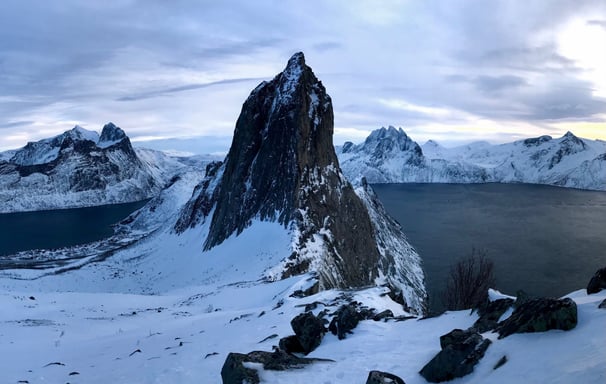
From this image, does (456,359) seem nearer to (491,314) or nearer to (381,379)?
(381,379)

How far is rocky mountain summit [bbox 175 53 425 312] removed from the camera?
185 feet

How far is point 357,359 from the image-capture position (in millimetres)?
13219

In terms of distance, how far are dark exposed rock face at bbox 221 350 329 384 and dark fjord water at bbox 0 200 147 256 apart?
5080 inches

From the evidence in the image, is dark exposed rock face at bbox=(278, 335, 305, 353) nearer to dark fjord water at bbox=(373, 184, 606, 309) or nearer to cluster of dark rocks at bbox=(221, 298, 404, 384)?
cluster of dark rocks at bbox=(221, 298, 404, 384)

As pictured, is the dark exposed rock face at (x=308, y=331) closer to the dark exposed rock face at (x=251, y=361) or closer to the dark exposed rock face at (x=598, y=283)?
the dark exposed rock face at (x=251, y=361)

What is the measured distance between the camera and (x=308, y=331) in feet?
53.1

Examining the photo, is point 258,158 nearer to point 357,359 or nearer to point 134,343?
point 134,343

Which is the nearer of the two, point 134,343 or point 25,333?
point 134,343

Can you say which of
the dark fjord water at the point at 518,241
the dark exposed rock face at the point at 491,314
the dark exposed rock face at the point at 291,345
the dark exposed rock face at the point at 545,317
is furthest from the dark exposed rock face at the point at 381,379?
the dark fjord water at the point at 518,241

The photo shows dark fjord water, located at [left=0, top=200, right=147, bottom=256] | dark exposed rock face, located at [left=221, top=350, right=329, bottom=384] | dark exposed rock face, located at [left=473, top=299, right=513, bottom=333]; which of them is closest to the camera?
Answer: dark exposed rock face, located at [left=221, top=350, right=329, bottom=384]

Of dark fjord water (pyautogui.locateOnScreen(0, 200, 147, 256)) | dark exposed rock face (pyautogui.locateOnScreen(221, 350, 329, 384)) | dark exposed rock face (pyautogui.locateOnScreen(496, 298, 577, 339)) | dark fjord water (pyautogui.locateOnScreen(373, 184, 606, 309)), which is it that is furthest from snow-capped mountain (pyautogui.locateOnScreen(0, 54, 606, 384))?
dark fjord water (pyautogui.locateOnScreen(0, 200, 147, 256))

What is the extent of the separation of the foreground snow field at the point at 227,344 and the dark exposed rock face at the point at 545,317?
0.22m

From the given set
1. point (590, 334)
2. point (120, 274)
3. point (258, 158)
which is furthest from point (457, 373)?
point (120, 274)

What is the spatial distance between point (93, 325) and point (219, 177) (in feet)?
198
